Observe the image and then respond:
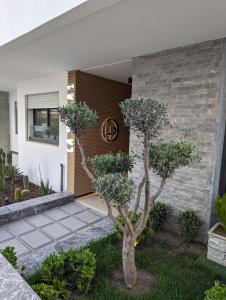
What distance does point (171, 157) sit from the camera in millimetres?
2275

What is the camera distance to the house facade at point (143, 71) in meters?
2.70

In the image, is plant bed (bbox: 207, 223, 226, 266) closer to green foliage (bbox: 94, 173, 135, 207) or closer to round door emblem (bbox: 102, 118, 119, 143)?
green foliage (bbox: 94, 173, 135, 207)

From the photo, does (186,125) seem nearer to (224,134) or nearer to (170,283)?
(224,134)

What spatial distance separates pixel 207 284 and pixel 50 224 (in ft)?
9.60

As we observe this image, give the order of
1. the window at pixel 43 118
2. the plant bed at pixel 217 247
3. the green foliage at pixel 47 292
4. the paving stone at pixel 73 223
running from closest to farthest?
the green foliage at pixel 47 292, the plant bed at pixel 217 247, the paving stone at pixel 73 223, the window at pixel 43 118

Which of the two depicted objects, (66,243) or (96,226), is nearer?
(66,243)

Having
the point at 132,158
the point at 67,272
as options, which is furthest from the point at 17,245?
the point at 132,158

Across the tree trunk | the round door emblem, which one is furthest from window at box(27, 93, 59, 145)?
the tree trunk

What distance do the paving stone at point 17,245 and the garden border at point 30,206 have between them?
2.37 feet

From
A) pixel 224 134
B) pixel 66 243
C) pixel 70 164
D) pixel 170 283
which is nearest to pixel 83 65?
pixel 70 164

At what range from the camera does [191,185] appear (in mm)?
3672

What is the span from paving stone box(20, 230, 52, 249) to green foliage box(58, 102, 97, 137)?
2.31 metres

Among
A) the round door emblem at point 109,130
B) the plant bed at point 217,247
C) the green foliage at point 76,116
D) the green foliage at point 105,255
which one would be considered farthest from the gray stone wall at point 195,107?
the round door emblem at point 109,130

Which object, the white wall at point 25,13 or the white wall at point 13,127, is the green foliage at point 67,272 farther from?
the white wall at point 13,127
